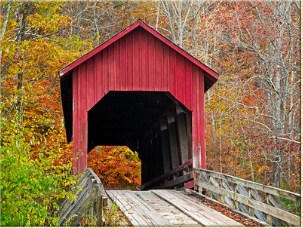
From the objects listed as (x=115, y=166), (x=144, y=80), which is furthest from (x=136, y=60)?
(x=115, y=166)

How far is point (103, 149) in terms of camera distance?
83.9ft

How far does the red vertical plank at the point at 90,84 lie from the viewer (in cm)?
1259

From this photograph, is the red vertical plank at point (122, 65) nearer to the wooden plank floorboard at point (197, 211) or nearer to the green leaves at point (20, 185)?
the wooden plank floorboard at point (197, 211)

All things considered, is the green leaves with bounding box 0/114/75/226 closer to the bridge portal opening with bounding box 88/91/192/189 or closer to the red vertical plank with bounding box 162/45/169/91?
the red vertical plank with bounding box 162/45/169/91

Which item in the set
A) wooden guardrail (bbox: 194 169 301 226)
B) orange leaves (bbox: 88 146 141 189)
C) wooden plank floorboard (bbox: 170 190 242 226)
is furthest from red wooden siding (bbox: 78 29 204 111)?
orange leaves (bbox: 88 146 141 189)

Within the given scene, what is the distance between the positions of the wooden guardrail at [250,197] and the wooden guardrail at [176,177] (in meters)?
0.64

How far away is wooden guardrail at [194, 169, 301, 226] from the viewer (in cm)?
727

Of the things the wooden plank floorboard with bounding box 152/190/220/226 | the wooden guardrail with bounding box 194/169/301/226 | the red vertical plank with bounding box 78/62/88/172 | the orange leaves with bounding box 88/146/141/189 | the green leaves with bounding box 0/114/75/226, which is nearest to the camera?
the wooden guardrail with bounding box 194/169/301/226

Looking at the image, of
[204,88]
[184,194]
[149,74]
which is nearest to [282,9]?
[204,88]

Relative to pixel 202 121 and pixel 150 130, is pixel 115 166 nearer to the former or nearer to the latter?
pixel 150 130

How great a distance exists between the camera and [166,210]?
9.40m

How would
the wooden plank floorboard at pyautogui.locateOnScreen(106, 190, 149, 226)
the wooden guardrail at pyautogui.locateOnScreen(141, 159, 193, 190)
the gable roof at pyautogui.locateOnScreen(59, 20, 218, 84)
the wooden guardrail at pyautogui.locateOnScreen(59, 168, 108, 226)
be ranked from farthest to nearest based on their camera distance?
the wooden guardrail at pyautogui.locateOnScreen(141, 159, 193, 190)
the gable roof at pyautogui.locateOnScreen(59, 20, 218, 84)
the wooden plank floorboard at pyautogui.locateOnScreen(106, 190, 149, 226)
the wooden guardrail at pyautogui.locateOnScreen(59, 168, 108, 226)

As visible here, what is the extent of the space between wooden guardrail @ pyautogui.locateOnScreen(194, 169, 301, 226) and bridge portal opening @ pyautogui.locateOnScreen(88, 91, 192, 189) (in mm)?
1409

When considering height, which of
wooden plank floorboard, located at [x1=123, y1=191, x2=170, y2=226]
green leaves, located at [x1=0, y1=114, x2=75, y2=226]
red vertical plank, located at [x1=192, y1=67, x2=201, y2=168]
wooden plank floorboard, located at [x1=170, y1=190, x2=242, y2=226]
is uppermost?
red vertical plank, located at [x1=192, y1=67, x2=201, y2=168]
